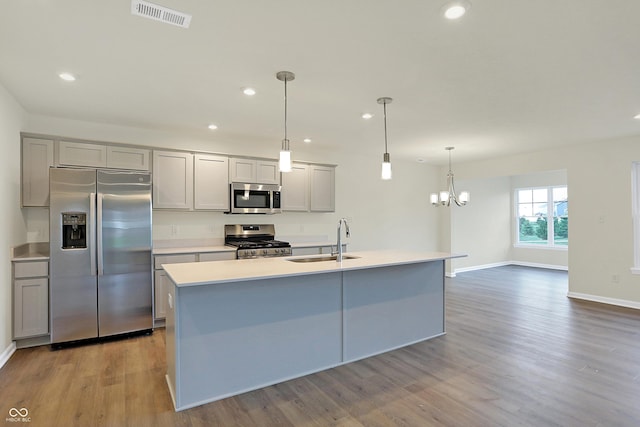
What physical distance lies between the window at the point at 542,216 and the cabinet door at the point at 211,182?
8.07 meters

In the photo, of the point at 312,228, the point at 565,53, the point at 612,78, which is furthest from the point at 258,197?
the point at 612,78

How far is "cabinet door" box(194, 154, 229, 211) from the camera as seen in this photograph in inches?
179

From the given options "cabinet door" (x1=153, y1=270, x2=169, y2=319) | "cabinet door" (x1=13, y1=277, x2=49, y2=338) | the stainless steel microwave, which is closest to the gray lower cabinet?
"cabinet door" (x1=13, y1=277, x2=49, y2=338)

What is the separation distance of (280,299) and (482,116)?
3.16m

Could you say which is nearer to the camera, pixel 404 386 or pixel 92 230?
pixel 404 386

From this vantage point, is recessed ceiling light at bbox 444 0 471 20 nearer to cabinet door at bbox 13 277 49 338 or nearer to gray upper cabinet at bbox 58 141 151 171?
gray upper cabinet at bbox 58 141 151 171

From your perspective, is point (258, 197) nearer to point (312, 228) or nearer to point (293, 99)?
point (312, 228)

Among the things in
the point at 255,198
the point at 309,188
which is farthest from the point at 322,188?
the point at 255,198

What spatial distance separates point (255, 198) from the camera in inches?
195

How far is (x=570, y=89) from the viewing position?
123 inches

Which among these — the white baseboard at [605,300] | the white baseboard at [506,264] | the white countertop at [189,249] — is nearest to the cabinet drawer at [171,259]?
the white countertop at [189,249]

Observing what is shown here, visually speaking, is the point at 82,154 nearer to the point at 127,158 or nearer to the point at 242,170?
the point at 127,158

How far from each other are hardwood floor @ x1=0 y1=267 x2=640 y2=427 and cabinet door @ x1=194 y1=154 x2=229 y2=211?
175cm
